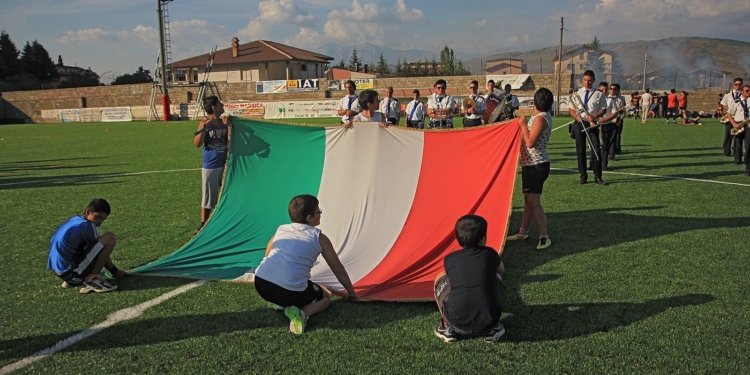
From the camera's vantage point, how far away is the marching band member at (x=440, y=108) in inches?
451

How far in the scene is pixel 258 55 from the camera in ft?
191

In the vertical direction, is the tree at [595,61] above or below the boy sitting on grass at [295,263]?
above

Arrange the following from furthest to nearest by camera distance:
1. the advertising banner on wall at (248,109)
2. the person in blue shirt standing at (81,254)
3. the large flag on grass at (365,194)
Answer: the advertising banner on wall at (248,109)
the large flag on grass at (365,194)
the person in blue shirt standing at (81,254)

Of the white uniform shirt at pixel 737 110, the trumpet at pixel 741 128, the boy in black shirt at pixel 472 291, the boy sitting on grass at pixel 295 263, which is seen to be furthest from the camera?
the white uniform shirt at pixel 737 110

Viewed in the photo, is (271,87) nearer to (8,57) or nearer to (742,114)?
(742,114)

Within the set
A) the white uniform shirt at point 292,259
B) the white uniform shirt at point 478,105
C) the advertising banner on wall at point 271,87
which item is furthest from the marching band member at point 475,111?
the advertising banner on wall at point 271,87

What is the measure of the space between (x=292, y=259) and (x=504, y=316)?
5.83 ft

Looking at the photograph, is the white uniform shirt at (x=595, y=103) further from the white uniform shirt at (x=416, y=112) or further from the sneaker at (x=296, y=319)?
the sneaker at (x=296, y=319)

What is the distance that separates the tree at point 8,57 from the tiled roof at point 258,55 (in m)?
29.5

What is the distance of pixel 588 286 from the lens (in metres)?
4.84

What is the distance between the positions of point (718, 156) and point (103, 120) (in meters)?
44.3

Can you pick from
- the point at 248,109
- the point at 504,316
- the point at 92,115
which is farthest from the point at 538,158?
the point at 92,115

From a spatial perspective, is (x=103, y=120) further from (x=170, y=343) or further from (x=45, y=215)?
(x=170, y=343)

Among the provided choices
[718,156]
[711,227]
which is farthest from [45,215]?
[718,156]
